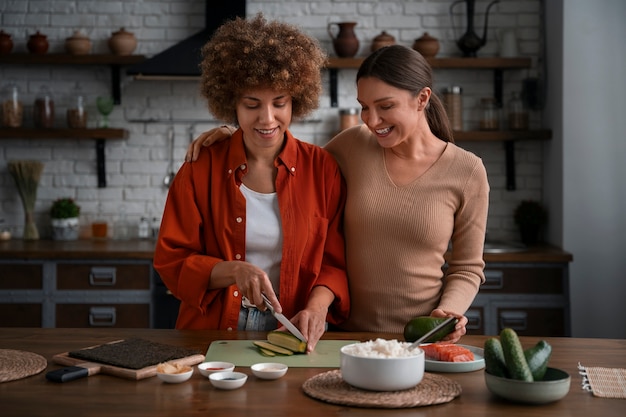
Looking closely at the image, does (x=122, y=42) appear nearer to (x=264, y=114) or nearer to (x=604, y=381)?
(x=264, y=114)

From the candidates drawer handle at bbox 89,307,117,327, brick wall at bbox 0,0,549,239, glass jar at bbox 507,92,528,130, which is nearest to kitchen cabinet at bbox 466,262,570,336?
brick wall at bbox 0,0,549,239

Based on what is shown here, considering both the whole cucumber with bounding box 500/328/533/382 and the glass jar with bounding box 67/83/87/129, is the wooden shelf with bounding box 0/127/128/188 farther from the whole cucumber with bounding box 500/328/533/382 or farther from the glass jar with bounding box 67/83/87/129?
the whole cucumber with bounding box 500/328/533/382

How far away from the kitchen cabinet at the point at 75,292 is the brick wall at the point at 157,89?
0.69 m

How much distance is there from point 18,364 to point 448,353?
103 centimetres

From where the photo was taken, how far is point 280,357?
2.07 m

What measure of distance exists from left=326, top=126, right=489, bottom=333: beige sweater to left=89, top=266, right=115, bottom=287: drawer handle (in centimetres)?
230

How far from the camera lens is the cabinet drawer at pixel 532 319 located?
4.53 m

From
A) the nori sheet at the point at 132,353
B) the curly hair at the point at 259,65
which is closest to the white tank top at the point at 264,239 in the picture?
the curly hair at the point at 259,65

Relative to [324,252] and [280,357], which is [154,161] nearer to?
[324,252]

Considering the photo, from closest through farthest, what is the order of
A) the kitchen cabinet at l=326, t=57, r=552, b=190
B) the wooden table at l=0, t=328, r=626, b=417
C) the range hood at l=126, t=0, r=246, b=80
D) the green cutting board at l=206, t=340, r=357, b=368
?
the wooden table at l=0, t=328, r=626, b=417
the green cutting board at l=206, t=340, r=357, b=368
the range hood at l=126, t=0, r=246, b=80
the kitchen cabinet at l=326, t=57, r=552, b=190

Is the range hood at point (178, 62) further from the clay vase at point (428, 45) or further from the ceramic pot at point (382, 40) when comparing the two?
the clay vase at point (428, 45)

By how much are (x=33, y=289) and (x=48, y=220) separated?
784 millimetres

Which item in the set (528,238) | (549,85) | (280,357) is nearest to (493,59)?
(549,85)

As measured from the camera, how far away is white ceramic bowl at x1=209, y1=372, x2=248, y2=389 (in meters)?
1.76
